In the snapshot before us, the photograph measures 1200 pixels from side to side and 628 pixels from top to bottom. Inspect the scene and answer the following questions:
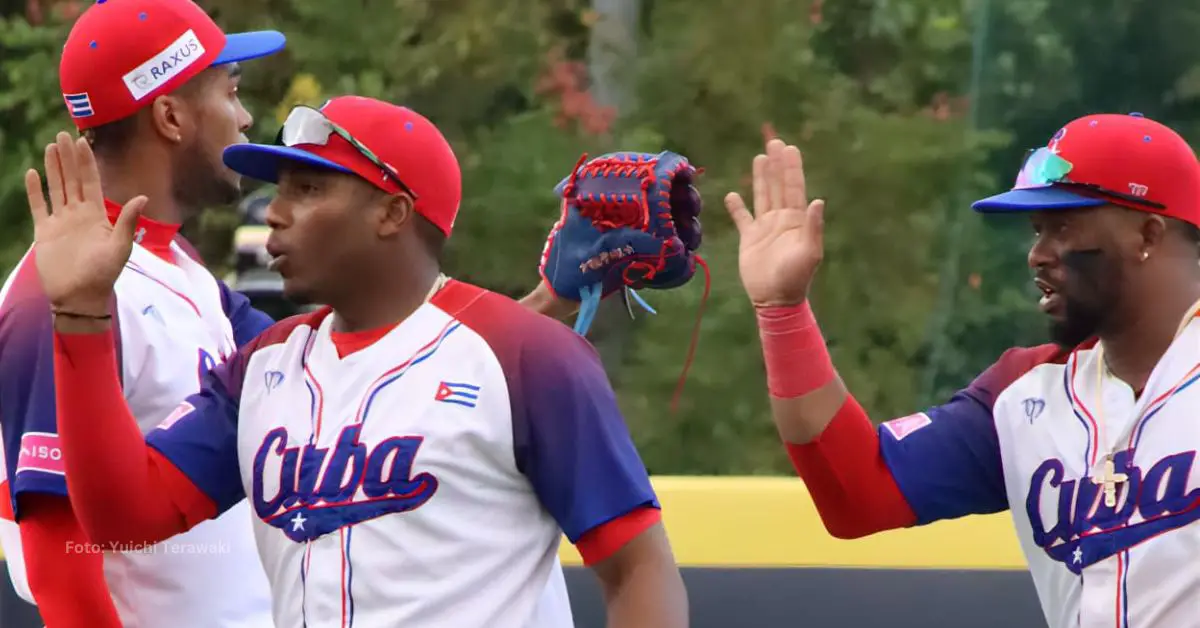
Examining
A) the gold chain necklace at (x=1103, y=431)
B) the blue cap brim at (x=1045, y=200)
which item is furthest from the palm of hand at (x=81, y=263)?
the gold chain necklace at (x=1103, y=431)

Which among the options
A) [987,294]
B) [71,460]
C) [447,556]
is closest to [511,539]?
[447,556]

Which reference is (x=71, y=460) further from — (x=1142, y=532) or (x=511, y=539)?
(x=1142, y=532)

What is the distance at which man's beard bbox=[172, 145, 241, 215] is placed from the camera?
329 centimetres

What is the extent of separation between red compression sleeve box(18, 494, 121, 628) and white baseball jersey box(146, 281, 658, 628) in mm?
431

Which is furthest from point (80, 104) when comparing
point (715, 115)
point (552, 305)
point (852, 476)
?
point (715, 115)

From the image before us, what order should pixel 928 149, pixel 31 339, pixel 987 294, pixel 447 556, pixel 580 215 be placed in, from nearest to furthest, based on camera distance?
pixel 447 556 < pixel 31 339 < pixel 580 215 < pixel 987 294 < pixel 928 149

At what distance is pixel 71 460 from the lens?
263 centimetres

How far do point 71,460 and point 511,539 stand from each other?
0.71 metres

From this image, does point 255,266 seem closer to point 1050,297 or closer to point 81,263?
point 81,263

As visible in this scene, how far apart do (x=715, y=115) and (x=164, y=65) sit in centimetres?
383

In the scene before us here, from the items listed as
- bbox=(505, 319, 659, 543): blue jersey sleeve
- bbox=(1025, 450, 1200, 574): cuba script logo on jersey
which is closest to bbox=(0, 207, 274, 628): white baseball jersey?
bbox=(505, 319, 659, 543): blue jersey sleeve

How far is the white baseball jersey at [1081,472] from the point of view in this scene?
271 cm

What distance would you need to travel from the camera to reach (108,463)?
2623 millimetres

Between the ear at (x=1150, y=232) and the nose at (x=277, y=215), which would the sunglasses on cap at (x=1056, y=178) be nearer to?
the ear at (x=1150, y=232)
